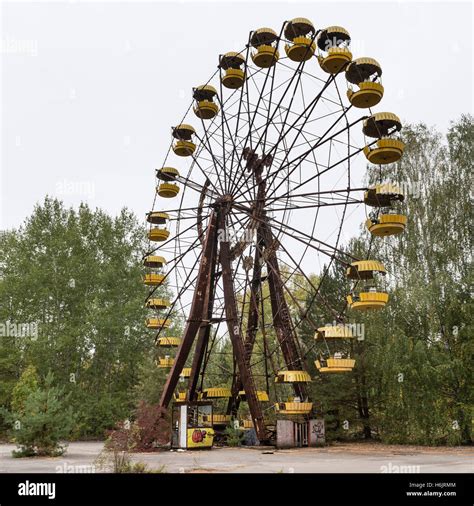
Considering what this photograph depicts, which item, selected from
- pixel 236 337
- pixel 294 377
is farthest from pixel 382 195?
pixel 236 337

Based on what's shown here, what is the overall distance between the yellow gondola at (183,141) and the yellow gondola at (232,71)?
2.86 meters

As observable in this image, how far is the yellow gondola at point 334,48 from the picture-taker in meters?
22.5

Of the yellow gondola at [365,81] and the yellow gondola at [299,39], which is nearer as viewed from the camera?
the yellow gondola at [365,81]

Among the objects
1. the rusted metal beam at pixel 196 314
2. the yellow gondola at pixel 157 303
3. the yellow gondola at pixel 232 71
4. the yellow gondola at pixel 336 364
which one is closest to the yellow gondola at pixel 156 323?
the yellow gondola at pixel 157 303

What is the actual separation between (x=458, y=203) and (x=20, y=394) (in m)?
23.5

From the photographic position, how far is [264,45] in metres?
27.2

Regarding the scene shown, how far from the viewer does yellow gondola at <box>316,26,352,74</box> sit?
22.5m

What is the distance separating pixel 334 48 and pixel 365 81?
2406 mm

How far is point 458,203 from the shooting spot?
94.0ft

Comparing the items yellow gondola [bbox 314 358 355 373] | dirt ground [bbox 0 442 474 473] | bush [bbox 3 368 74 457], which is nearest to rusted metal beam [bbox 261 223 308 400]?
yellow gondola [bbox 314 358 355 373]

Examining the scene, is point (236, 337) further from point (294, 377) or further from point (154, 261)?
point (154, 261)

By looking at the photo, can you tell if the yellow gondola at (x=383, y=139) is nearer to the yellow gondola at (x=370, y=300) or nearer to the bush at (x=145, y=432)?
the yellow gondola at (x=370, y=300)
